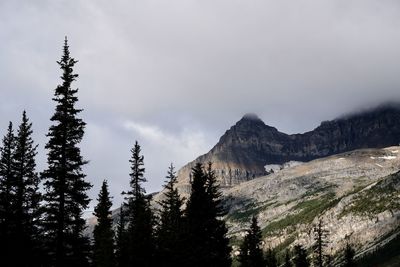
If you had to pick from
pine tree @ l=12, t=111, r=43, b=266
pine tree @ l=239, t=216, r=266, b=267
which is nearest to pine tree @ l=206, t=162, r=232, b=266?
pine tree @ l=12, t=111, r=43, b=266

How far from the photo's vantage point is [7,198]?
124ft

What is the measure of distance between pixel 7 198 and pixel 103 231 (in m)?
19.9

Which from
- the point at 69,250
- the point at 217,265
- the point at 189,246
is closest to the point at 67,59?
the point at 69,250

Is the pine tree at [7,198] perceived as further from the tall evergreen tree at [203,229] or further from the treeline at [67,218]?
the tall evergreen tree at [203,229]

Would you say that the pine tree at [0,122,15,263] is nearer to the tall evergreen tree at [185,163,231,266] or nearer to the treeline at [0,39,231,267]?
the treeline at [0,39,231,267]

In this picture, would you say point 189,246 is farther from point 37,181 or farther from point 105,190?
point 105,190

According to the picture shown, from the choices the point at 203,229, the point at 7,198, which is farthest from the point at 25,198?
the point at 203,229

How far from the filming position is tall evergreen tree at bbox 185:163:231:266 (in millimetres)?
37125

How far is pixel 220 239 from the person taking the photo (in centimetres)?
4081

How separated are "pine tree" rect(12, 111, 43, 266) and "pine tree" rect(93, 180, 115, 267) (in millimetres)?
11728

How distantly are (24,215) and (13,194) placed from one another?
168 cm

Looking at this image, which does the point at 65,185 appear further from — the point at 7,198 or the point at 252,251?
the point at 252,251

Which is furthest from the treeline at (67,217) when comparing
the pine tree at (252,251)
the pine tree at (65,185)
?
the pine tree at (252,251)

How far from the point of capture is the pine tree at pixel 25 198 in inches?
1425
